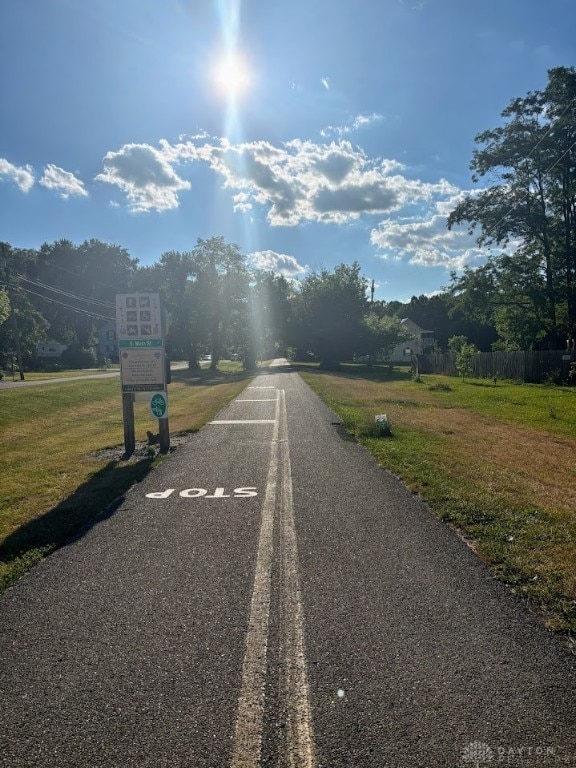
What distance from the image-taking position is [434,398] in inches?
877

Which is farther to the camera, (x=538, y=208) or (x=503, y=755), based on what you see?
(x=538, y=208)

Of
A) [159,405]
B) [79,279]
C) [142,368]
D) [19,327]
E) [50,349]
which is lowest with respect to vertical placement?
[159,405]

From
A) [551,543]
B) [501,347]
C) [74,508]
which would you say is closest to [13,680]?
[74,508]

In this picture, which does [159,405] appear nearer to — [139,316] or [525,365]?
[139,316]

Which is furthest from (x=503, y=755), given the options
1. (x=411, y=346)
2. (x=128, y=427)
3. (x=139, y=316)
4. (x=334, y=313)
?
(x=411, y=346)

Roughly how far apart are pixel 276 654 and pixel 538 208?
4371 centimetres

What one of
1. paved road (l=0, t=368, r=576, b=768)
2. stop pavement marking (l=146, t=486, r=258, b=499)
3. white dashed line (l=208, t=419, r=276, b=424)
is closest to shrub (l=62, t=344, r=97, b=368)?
white dashed line (l=208, t=419, r=276, b=424)

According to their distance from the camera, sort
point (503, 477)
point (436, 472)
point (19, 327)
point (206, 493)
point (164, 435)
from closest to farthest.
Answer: point (206, 493), point (503, 477), point (436, 472), point (164, 435), point (19, 327)

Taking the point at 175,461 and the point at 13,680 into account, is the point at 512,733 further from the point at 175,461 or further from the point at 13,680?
the point at 175,461

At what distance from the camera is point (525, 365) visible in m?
31.5

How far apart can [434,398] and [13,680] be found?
21.1 m

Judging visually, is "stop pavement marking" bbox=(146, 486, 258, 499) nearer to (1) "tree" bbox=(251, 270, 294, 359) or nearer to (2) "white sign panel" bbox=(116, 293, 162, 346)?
(2) "white sign panel" bbox=(116, 293, 162, 346)

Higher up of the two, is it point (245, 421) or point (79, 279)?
point (79, 279)

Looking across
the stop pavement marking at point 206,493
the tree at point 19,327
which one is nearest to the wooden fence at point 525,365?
the stop pavement marking at point 206,493
